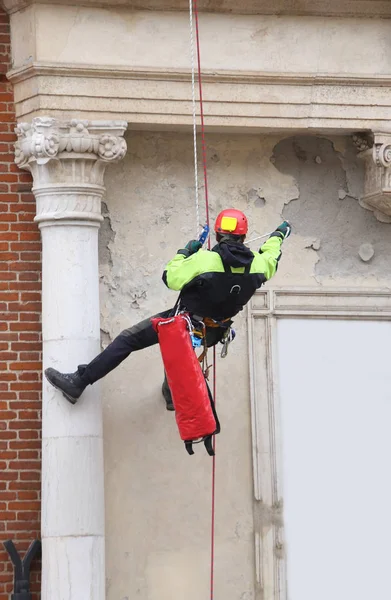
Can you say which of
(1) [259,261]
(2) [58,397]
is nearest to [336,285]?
(1) [259,261]

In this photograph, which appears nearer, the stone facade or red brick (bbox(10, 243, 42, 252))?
the stone facade

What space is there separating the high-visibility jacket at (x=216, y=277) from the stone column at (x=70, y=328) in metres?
0.85

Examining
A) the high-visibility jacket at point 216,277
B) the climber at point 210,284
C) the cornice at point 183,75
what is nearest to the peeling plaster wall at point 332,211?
the cornice at point 183,75

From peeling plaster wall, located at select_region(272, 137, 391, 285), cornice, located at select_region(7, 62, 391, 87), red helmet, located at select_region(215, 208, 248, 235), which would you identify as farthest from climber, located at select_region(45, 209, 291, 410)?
cornice, located at select_region(7, 62, 391, 87)

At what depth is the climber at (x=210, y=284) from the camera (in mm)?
9992

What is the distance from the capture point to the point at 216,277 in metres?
9.98

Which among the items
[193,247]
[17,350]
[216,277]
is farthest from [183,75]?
[17,350]

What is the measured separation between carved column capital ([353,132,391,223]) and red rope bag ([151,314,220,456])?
6.86 ft

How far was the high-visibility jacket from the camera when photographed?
9.98 m

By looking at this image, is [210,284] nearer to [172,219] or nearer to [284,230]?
[284,230]

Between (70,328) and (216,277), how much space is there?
1.20 m

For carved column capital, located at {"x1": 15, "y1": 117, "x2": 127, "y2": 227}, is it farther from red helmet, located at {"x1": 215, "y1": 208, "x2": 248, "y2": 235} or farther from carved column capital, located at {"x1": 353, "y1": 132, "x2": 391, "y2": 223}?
carved column capital, located at {"x1": 353, "y1": 132, "x2": 391, "y2": 223}

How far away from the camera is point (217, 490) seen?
1116cm

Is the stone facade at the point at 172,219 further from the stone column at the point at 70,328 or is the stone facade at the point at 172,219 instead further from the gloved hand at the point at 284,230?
the gloved hand at the point at 284,230
